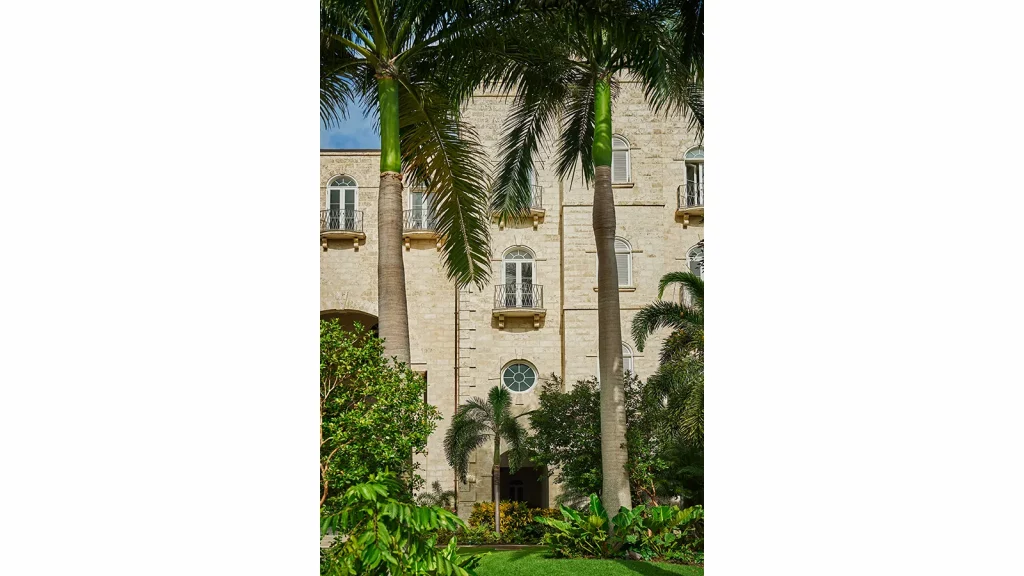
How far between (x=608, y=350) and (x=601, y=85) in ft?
9.81

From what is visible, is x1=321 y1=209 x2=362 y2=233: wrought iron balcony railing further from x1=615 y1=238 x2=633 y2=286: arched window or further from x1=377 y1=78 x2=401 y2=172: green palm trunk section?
x1=377 y1=78 x2=401 y2=172: green palm trunk section

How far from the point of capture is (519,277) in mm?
13070

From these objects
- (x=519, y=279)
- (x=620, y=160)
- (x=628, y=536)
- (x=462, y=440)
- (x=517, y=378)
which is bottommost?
(x=628, y=536)

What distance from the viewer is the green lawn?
24.7 feet

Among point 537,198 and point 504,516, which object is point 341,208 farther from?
point 504,516

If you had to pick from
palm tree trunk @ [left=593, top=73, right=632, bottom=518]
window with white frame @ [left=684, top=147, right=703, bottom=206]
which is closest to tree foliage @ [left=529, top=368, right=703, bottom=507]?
palm tree trunk @ [left=593, top=73, right=632, bottom=518]

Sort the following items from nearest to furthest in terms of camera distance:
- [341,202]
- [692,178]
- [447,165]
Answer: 1. [447,165]
2. [341,202]
3. [692,178]

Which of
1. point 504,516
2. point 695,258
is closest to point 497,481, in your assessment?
point 504,516

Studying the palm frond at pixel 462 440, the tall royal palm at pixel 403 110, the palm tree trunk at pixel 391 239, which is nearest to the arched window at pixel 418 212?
the palm frond at pixel 462 440
